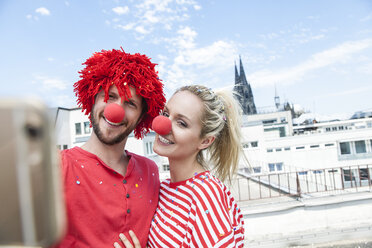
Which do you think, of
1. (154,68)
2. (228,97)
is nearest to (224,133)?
(228,97)

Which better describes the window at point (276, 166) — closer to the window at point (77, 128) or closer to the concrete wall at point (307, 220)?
the window at point (77, 128)

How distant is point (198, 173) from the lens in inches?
67.5

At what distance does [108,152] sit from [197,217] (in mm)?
A: 612

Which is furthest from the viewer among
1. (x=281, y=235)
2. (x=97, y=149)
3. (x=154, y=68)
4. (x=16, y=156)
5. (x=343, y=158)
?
(x=343, y=158)

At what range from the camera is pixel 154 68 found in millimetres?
1630

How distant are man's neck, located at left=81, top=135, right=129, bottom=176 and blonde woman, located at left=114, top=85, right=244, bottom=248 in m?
0.24

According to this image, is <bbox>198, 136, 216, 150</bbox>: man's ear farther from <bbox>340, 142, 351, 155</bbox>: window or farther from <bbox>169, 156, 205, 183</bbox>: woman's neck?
<bbox>340, 142, 351, 155</bbox>: window

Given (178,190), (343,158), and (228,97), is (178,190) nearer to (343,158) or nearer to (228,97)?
(228,97)

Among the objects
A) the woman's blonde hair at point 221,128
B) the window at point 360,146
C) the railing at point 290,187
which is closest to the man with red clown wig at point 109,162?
the woman's blonde hair at point 221,128

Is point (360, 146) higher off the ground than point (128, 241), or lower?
lower

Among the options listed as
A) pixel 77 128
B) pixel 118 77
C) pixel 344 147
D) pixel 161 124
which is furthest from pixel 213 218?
pixel 344 147

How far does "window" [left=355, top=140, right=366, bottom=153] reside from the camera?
2045 cm

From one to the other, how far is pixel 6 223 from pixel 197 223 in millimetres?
1216

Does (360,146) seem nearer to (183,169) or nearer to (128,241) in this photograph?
(183,169)
